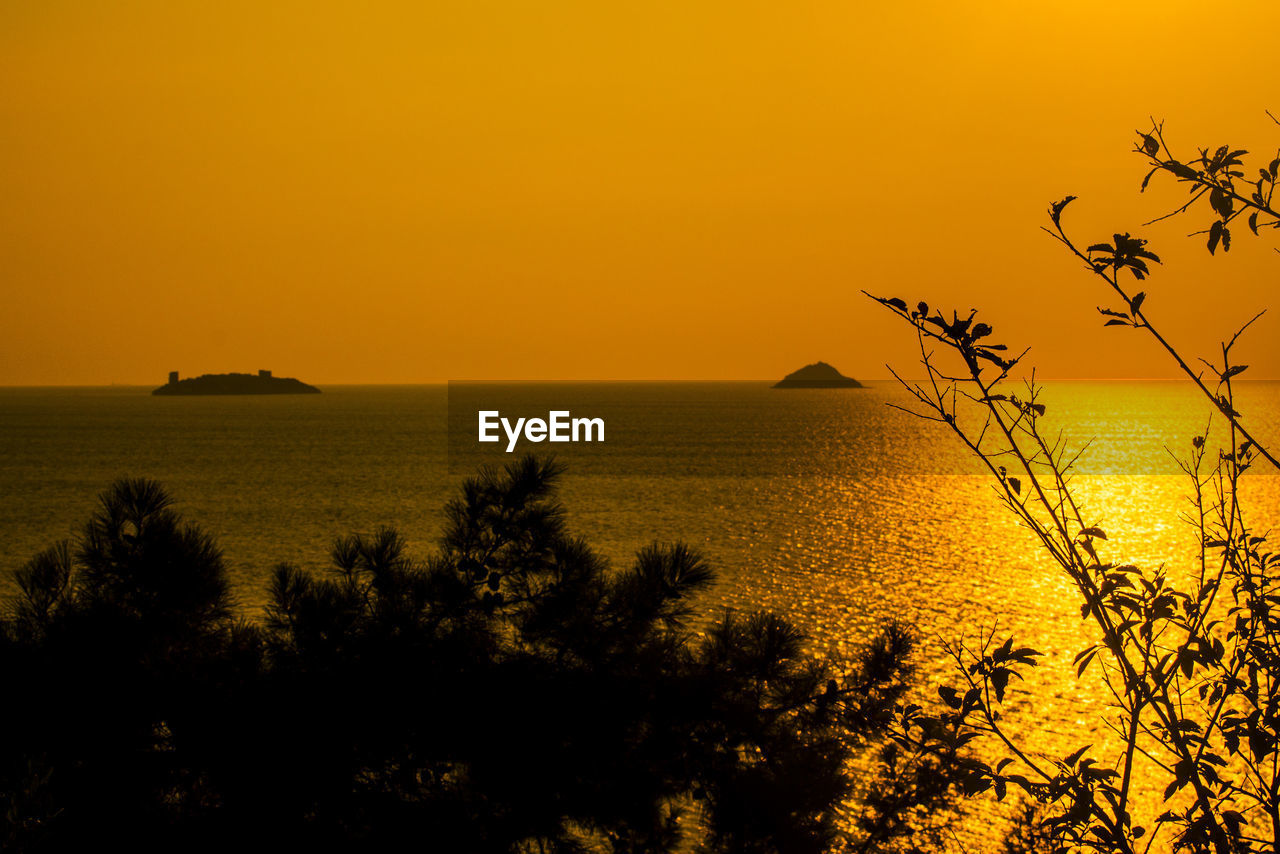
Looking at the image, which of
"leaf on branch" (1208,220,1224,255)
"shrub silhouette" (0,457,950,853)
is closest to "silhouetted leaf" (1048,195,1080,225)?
"leaf on branch" (1208,220,1224,255)

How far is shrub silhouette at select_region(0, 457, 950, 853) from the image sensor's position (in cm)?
752

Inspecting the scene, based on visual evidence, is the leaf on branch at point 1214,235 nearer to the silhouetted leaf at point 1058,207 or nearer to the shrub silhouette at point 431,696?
the silhouetted leaf at point 1058,207

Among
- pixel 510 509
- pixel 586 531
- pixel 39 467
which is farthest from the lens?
pixel 39 467

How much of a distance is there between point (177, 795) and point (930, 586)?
3300 cm

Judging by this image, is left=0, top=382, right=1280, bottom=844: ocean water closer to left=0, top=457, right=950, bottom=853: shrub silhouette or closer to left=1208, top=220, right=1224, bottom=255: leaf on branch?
left=1208, top=220, right=1224, bottom=255: leaf on branch

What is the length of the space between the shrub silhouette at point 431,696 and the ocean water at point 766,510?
11.9 feet

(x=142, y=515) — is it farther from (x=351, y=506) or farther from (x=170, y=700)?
(x=351, y=506)

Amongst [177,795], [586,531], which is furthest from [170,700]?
[586,531]

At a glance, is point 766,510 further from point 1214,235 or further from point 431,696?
point 1214,235

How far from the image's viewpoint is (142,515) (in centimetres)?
829

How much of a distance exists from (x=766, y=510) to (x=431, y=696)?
2124 inches

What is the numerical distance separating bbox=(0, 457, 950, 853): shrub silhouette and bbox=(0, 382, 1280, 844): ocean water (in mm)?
3624

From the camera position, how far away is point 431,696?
8.32 meters

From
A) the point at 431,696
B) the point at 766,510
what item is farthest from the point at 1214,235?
the point at 766,510
